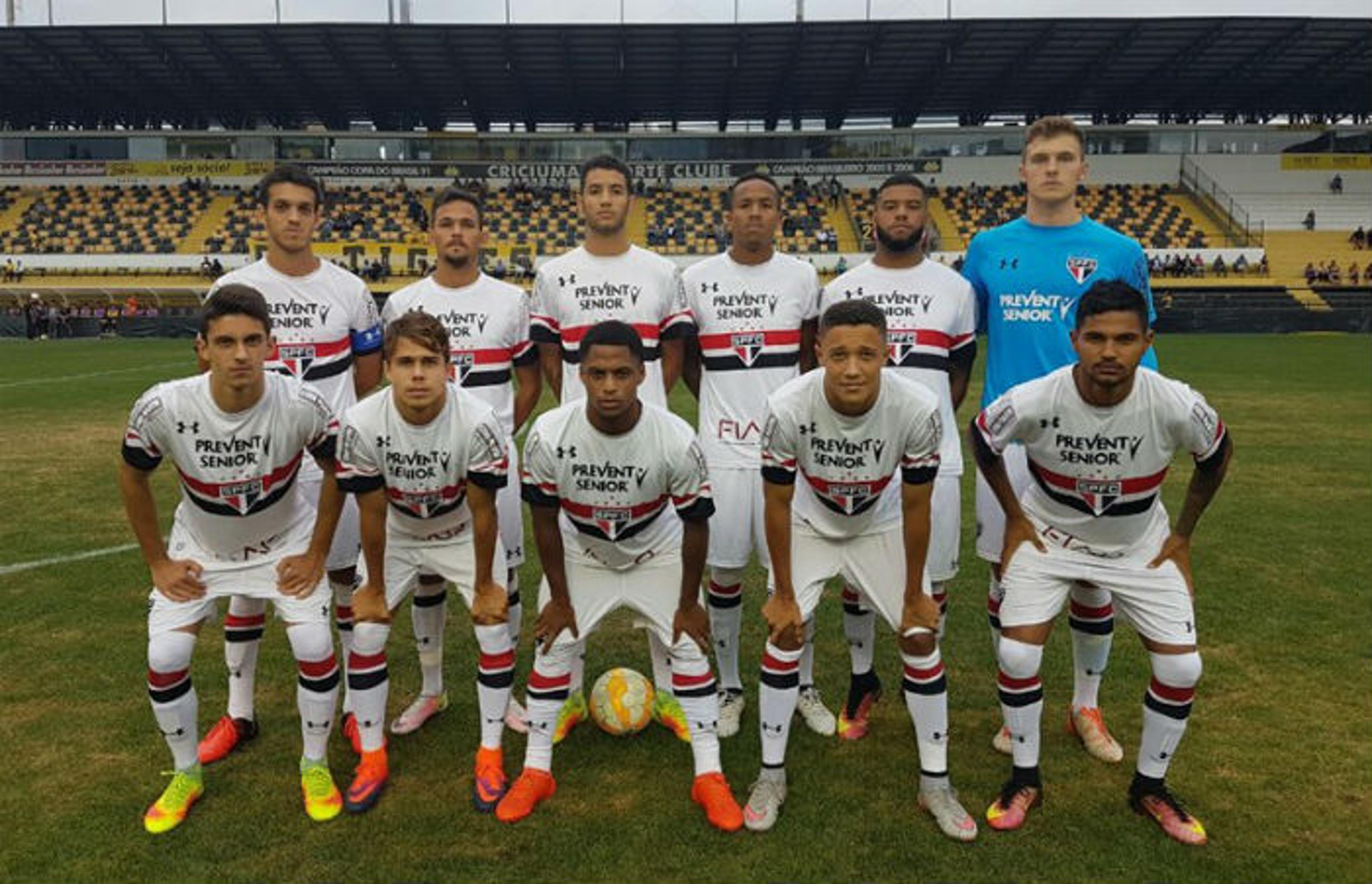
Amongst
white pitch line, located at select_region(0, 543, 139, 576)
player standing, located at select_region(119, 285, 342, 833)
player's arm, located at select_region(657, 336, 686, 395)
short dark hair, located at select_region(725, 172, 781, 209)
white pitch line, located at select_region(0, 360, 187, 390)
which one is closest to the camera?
player standing, located at select_region(119, 285, 342, 833)

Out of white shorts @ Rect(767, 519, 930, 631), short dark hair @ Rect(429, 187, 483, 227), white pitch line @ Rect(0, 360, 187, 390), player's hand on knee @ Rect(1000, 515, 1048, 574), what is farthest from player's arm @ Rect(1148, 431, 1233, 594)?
white pitch line @ Rect(0, 360, 187, 390)

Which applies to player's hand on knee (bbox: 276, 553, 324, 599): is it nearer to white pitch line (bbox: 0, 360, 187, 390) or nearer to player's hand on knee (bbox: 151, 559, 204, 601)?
player's hand on knee (bbox: 151, 559, 204, 601)

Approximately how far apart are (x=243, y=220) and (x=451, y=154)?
10.8 metres

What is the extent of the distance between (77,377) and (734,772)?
21.0 m

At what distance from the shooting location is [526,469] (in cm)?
384

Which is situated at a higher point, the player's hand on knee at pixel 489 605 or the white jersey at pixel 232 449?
the white jersey at pixel 232 449

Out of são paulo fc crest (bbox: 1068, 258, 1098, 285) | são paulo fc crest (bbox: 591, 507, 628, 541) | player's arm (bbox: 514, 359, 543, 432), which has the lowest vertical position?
são paulo fc crest (bbox: 591, 507, 628, 541)

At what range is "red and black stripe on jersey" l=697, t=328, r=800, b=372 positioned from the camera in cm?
453

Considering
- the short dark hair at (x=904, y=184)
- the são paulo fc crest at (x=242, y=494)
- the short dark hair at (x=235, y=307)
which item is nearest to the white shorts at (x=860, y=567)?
the short dark hair at (x=904, y=184)

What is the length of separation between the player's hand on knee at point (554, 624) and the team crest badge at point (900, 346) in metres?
1.97

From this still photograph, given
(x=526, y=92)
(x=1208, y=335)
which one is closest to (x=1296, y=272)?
(x=1208, y=335)

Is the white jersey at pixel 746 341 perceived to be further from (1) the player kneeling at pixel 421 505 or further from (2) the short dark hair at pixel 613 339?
(1) the player kneeling at pixel 421 505

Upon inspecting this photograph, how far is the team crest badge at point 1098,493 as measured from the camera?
3.70 metres

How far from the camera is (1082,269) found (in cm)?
421
